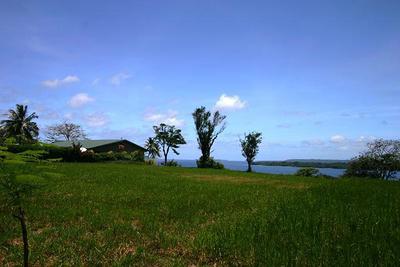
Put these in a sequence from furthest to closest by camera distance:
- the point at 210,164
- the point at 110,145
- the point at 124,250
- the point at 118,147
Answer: the point at 118,147
the point at 110,145
the point at 210,164
the point at 124,250

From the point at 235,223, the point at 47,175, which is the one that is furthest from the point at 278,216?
the point at 47,175

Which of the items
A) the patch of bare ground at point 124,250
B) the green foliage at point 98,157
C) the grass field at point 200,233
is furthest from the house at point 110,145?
the patch of bare ground at point 124,250

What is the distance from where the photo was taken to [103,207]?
43.3ft

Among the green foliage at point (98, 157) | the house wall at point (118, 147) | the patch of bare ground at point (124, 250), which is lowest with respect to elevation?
the patch of bare ground at point (124, 250)

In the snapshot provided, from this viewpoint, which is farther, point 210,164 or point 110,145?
point 110,145

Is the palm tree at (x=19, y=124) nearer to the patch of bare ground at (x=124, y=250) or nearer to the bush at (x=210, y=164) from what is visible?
the bush at (x=210, y=164)

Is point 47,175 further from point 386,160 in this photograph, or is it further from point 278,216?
point 386,160

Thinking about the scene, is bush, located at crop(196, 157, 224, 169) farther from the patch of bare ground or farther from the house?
the patch of bare ground

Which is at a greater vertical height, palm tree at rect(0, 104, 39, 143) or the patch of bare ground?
palm tree at rect(0, 104, 39, 143)

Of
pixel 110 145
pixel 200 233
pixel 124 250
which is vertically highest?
pixel 110 145

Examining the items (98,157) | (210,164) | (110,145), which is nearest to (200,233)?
(98,157)

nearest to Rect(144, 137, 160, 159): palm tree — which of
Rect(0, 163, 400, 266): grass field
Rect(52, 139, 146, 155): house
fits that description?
Rect(52, 139, 146, 155): house

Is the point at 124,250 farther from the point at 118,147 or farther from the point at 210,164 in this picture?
the point at 118,147

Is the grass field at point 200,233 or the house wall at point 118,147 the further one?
the house wall at point 118,147
